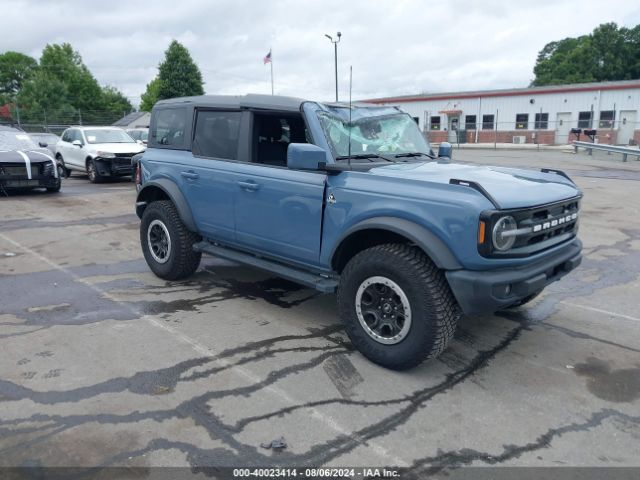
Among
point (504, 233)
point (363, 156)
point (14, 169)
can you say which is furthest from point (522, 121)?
point (504, 233)

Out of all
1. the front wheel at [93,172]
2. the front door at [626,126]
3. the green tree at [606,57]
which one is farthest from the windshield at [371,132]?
the green tree at [606,57]

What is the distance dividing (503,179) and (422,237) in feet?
3.13

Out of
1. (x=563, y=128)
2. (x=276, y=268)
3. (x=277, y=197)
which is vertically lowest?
(x=276, y=268)

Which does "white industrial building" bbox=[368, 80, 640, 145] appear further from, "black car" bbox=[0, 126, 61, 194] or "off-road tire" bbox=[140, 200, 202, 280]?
"off-road tire" bbox=[140, 200, 202, 280]

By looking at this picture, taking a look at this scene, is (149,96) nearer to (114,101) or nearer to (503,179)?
(114,101)

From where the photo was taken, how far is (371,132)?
4633 millimetres

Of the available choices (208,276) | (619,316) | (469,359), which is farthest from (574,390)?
(208,276)

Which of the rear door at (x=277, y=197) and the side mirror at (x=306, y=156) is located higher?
the side mirror at (x=306, y=156)

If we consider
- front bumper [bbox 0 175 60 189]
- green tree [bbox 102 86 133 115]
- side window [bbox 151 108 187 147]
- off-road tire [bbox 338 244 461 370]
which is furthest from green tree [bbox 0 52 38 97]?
off-road tire [bbox 338 244 461 370]

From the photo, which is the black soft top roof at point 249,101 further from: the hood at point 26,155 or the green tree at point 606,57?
the green tree at point 606,57

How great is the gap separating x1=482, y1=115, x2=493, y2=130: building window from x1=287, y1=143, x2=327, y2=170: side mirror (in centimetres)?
4278

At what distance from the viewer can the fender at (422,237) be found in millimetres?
3357

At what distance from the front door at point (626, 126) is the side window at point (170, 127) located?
129 feet

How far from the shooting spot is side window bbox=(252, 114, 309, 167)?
15.6 feet
